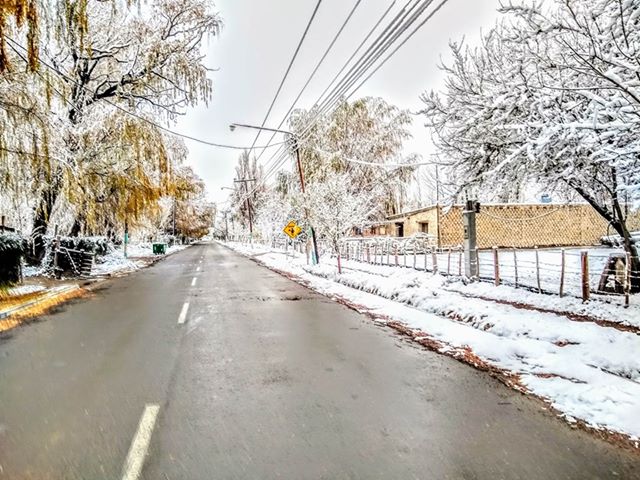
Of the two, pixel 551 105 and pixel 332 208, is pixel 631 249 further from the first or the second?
pixel 332 208

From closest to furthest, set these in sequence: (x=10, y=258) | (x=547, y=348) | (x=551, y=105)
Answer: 1. (x=547, y=348)
2. (x=551, y=105)
3. (x=10, y=258)

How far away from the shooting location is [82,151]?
15.0 metres

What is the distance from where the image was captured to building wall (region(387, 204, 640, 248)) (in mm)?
27125

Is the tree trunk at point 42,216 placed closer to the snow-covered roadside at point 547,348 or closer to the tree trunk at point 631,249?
the snow-covered roadside at point 547,348

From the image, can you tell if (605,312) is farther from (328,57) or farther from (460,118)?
(328,57)

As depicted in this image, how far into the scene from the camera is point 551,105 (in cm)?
711

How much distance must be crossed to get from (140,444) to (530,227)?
2932 centimetres

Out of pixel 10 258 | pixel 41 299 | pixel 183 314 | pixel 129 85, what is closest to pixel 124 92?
pixel 129 85

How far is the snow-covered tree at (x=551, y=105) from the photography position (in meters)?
5.91

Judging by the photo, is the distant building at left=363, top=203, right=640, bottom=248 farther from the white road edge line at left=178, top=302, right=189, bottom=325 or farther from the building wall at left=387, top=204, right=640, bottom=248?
the white road edge line at left=178, top=302, right=189, bottom=325

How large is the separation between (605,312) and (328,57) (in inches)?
386

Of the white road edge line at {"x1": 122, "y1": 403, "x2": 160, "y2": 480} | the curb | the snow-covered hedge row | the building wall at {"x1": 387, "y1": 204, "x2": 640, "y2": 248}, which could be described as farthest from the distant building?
the white road edge line at {"x1": 122, "y1": 403, "x2": 160, "y2": 480}

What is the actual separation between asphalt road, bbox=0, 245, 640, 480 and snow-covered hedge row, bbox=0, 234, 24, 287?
6.39m

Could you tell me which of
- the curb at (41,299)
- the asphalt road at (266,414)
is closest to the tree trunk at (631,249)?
the asphalt road at (266,414)
